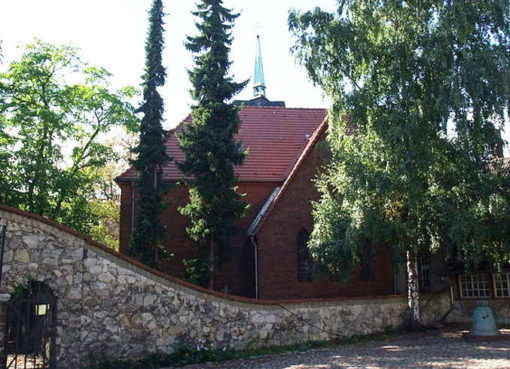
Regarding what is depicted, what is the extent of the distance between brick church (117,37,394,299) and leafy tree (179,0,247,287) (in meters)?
1.12

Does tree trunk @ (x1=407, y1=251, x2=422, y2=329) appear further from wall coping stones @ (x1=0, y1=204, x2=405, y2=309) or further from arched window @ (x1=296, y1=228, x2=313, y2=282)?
wall coping stones @ (x1=0, y1=204, x2=405, y2=309)

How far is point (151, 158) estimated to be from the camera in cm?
1825

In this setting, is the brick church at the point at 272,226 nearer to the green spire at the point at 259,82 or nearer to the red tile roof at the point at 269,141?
the red tile roof at the point at 269,141

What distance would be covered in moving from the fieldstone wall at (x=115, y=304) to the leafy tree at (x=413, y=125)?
448 cm

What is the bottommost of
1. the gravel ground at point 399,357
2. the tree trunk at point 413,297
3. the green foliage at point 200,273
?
the gravel ground at point 399,357

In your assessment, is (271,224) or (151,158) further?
(271,224)

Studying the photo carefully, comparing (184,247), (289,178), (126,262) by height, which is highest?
(289,178)

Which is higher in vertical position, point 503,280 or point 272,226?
point 272,226

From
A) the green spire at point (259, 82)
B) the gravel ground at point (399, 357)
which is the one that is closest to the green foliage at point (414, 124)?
the gravel ground at point (399, 357)

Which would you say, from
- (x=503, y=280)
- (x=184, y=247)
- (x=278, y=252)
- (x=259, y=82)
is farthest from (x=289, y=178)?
(x=259, y=82)

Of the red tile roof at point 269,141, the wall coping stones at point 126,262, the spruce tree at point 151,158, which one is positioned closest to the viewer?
the wall coping stones at point 126,262

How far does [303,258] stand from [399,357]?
9.87 metres

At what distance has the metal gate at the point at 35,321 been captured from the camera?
9.96 m

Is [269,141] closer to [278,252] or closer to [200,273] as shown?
[278,252]
